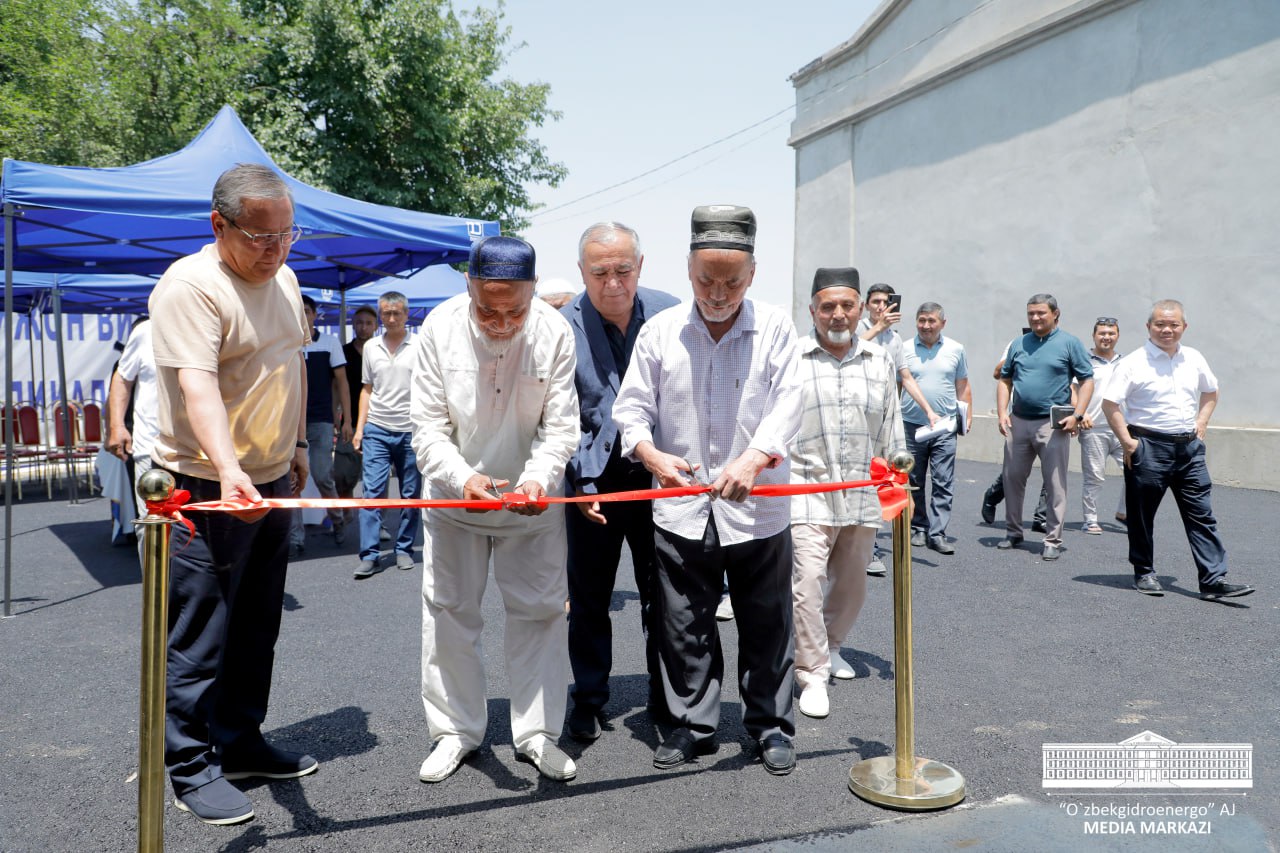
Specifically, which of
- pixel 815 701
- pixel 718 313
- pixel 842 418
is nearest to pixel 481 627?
A: pixel 718 313

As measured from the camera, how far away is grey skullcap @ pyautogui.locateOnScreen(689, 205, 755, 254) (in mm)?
3223

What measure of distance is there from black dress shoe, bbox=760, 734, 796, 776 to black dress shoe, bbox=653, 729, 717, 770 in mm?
222

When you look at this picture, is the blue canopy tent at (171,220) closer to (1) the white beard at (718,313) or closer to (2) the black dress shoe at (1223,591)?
(1) the white beard at (718,313)

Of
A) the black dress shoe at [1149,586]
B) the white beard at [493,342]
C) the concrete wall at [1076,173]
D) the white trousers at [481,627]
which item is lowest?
the black dress shoe at [1149,586]

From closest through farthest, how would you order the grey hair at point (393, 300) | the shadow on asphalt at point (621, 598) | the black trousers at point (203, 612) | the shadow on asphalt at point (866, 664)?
the black trousers at point (203, 612)
the shadow on asphalt at point (866, 664)
the shadow on asphalt at point (621, 598)
the grey hair at point (393, 300)

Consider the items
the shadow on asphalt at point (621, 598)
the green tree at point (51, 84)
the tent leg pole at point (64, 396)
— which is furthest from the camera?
the green tree at point (51, 84)

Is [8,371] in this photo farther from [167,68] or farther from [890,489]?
[167,68]

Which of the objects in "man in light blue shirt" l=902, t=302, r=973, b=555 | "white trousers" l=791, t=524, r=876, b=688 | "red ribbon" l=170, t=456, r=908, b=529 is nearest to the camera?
"red ribbon" l=170, t=456, r=908, b=529

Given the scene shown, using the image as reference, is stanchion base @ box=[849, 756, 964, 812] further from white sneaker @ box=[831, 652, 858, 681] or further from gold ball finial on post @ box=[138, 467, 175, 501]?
gold ball finial on post @ box=[138, 467, 175, 501]

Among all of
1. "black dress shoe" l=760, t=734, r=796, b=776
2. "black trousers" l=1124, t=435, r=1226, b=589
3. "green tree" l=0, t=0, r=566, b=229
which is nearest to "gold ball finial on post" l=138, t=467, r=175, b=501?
"black dress shoe" l=760, t=734, r=796, b=776

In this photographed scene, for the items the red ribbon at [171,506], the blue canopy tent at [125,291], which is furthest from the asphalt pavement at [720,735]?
the blue canopy tent at [125,291]

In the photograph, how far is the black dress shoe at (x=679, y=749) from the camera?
3381 mm

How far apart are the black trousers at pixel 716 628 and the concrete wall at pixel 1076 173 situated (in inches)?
395

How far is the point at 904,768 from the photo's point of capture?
3.15 m
